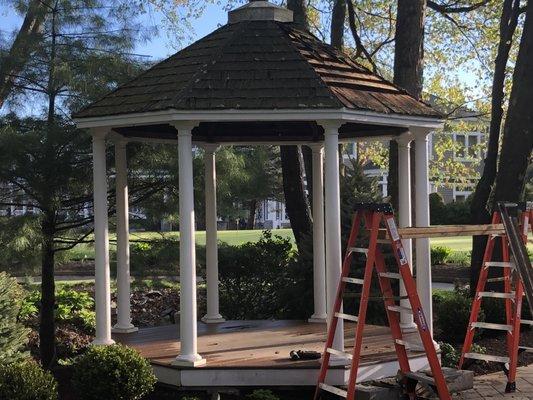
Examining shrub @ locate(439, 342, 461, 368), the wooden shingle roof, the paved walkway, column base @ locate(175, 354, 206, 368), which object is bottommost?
the paved walkway

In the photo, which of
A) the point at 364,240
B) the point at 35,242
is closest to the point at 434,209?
the point at 364,240

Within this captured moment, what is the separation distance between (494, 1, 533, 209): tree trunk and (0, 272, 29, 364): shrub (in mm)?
8802

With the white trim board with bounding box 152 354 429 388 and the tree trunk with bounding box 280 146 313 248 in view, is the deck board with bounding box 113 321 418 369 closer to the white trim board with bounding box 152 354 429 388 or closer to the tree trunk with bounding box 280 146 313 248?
the white trim board with bounding box 152 354 429 388

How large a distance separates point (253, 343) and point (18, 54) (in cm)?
580

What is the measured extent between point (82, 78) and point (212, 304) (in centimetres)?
396

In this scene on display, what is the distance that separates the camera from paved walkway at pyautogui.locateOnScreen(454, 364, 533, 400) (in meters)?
8.09

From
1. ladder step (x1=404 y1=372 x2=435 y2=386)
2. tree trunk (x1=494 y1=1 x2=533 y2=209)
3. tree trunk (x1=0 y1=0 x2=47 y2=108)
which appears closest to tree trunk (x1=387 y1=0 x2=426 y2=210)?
tree trunk (x1=494 y1=1 x2=533 y2=209)

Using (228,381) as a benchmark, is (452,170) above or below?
above

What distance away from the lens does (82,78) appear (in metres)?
10.9

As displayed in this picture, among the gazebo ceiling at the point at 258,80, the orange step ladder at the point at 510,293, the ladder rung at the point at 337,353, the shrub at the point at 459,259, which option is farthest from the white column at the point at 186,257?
the shrub at the point at 459,259

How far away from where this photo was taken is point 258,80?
8.08 metres

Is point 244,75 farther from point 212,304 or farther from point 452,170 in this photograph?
point 452,170

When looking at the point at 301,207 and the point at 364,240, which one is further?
the point at 301,207

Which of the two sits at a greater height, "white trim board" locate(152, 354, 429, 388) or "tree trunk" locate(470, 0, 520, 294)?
"tree trunk" locate(470, 0, 520, 294)
